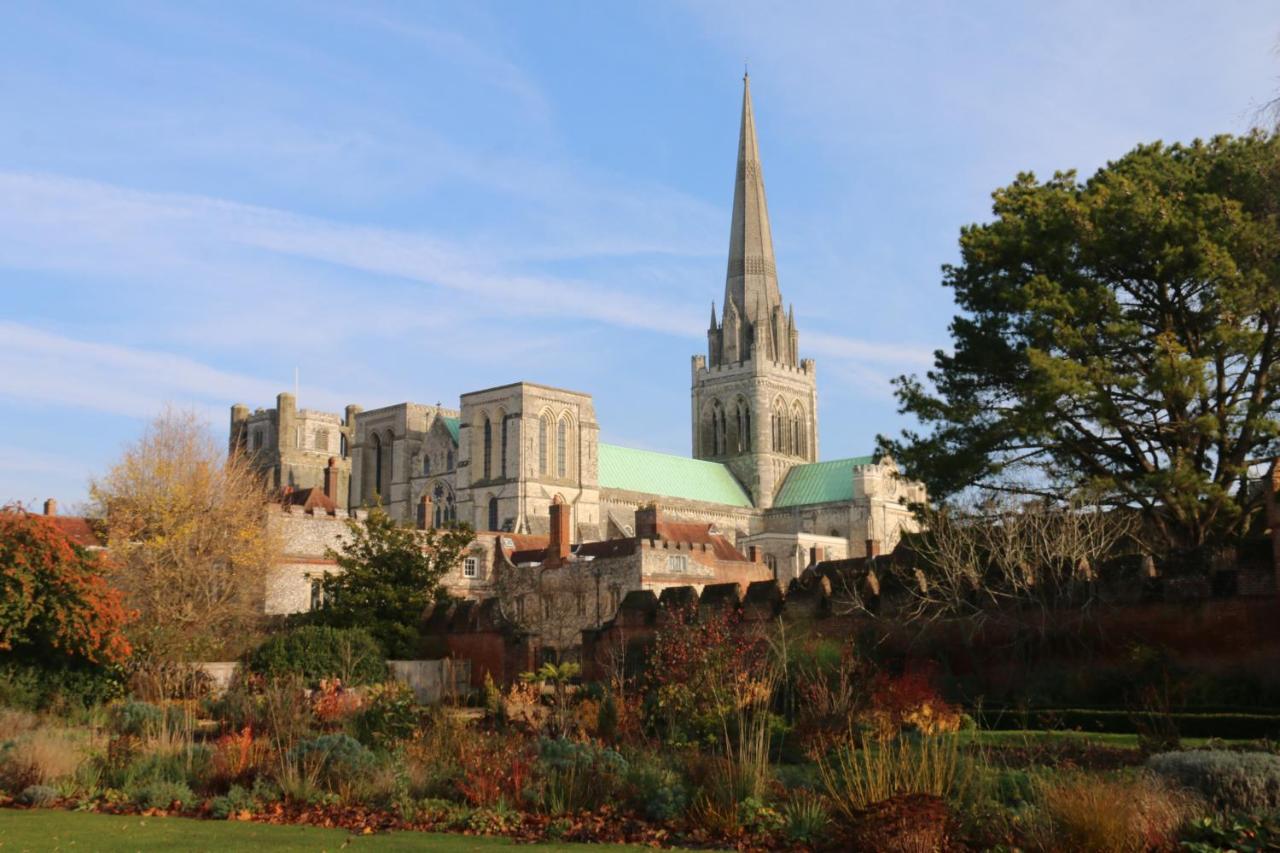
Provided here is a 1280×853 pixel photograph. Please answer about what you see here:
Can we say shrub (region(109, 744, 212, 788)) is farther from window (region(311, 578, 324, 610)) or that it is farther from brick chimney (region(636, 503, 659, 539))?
brick chimney (region(636, 503, 659, 539))

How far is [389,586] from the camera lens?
125ft

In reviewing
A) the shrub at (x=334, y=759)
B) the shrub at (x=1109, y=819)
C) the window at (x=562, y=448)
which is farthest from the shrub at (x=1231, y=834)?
the window at (x=562, y=448)

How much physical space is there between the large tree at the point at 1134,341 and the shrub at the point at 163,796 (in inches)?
745

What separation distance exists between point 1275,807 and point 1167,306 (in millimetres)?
20638

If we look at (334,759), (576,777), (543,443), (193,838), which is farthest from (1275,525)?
(543,443)

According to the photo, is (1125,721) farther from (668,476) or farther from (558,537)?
(668,476)

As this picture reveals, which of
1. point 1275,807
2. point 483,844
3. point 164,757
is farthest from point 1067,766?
point 164,757

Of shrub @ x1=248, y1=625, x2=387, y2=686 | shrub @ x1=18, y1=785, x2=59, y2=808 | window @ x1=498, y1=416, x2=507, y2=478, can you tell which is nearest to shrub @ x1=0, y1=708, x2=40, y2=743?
shrub @ x1=18, y1=785, x2=59, y2=808

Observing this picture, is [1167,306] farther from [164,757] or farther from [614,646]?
[164,757]

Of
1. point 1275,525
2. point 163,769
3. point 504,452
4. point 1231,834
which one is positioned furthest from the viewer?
point 504,452

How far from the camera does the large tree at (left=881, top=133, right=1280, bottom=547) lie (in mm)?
27625

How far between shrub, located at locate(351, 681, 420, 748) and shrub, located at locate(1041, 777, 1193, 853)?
9385mm

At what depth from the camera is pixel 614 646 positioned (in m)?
32.0

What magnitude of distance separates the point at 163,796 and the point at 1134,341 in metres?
22.9
